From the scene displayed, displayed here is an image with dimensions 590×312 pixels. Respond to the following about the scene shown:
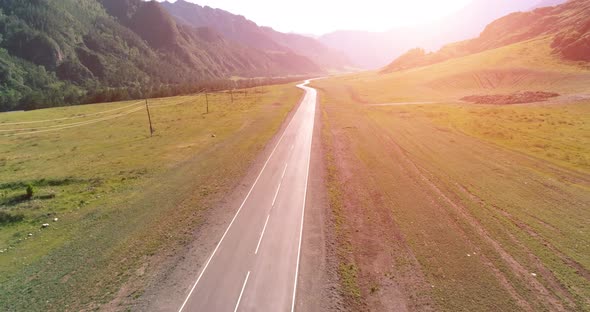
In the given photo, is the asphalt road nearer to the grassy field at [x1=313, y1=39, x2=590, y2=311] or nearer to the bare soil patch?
the grassy field at [x1=313, y1=39, x2=590, y2=311]

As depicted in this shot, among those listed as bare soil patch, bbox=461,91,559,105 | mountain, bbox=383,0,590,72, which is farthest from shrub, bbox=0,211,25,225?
mountain, bbox=383,0,590,72

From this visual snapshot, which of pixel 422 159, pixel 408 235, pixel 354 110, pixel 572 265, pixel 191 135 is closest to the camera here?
pixel 572 265

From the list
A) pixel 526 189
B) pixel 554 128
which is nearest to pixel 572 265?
pixel 526 189

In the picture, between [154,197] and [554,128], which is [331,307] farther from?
[554,128]

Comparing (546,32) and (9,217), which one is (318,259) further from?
(546,32)

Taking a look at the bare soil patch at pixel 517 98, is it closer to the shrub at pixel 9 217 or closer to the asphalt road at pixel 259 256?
the asphalt road at pixel 259 256

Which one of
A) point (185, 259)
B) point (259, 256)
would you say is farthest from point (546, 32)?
point (185, 259)
